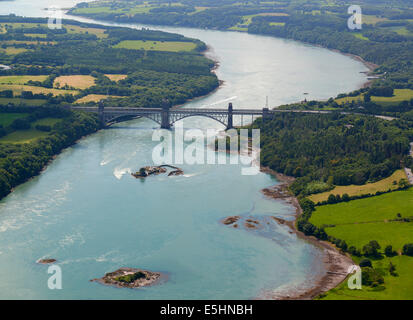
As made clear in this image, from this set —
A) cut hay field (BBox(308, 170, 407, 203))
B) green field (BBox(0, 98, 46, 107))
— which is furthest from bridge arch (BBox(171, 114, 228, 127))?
cut hay field (BBox(308, 170, 407, 203))

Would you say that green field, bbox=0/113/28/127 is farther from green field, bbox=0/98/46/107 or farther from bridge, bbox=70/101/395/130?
bridge, bbox=70/101/395/130

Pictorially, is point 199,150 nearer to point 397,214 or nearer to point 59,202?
point 59,202

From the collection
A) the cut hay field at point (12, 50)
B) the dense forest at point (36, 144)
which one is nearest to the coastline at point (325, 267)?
the dense forest at point (36, 144)

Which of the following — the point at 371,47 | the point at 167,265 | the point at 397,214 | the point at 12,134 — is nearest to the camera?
the point at 167,265

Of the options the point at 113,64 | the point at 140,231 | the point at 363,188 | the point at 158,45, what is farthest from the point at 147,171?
the point at 158,45

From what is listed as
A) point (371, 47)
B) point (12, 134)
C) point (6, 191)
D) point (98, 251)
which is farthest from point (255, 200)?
point (371, 47)

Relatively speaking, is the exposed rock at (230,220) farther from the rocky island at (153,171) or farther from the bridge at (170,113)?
the bridge at (170,113)
